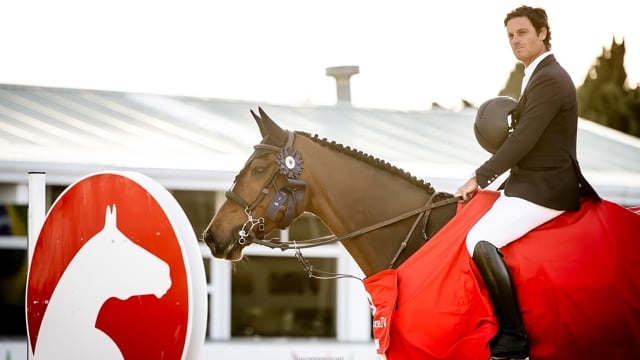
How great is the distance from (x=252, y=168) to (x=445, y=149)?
6.12m

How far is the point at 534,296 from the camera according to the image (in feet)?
15.0

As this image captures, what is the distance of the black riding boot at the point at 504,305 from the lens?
452 centimetres

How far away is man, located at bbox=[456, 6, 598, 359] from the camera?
4543 millimetres

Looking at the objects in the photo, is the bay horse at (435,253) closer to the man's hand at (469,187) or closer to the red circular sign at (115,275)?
the man's hand at (469,187)

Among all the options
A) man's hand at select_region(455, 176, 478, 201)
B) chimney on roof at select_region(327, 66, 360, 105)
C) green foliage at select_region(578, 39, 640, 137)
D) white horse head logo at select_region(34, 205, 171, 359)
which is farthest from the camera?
green foliage at select_region(578, 39, 640, 137)

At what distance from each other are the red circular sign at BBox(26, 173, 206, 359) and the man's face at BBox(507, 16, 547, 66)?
1862 millimetres

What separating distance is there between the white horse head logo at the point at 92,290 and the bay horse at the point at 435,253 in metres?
0.67

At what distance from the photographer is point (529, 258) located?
15.2ft

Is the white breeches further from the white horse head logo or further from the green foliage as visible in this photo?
the green foliage

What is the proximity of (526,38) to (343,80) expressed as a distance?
27.1 ft

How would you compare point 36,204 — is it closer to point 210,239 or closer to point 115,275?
point 210,239

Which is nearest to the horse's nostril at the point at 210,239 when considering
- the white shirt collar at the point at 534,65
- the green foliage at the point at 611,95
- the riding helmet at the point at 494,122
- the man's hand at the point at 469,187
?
the man's hand at the point at 469,187

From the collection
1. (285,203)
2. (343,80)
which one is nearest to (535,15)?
(285,203)

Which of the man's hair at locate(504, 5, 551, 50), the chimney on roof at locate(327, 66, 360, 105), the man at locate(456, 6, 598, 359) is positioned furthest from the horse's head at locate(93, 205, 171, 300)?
the chimney on roof at locate(327, 66, 360, 105)
